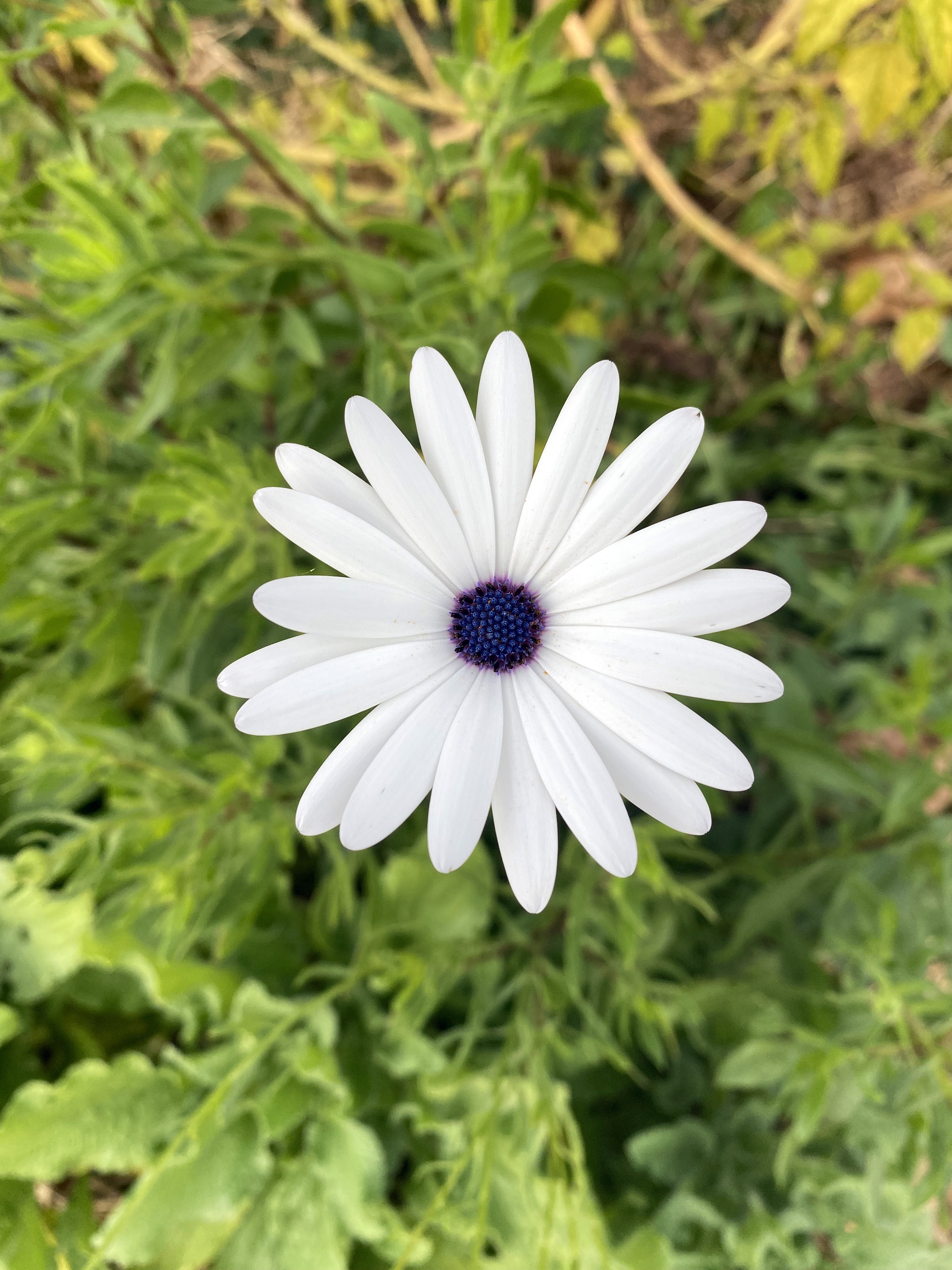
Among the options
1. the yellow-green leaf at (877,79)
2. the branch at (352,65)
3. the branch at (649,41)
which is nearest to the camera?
the yellow-green leaf at (877,79)

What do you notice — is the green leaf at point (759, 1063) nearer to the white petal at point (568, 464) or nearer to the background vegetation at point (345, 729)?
the background vegetation at point (345, 729)

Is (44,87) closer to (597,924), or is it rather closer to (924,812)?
(597,924)

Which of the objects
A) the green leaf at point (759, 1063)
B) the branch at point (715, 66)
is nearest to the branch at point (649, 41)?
the branch at point (715, 66)

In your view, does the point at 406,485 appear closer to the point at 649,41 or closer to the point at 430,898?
the point at 430,898

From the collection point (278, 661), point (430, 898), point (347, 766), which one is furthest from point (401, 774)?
point (430, 898)

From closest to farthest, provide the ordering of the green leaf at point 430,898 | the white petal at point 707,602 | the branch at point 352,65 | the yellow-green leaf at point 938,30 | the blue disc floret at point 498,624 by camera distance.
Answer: the white petal at point 707,602 < the blue disc floret at point 498,624 < the yellow-green leaf at point 938,30 < the green leaf at point 430,898 < the branch at point 352,65

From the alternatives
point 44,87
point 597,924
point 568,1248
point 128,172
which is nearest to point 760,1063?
point 597,924

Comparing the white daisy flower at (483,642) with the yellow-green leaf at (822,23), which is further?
the yellow-green leaf at (822,23)
